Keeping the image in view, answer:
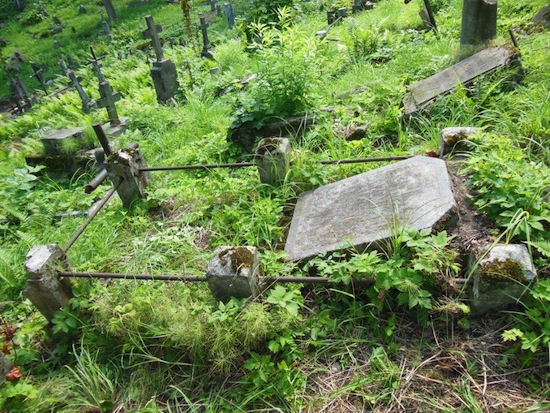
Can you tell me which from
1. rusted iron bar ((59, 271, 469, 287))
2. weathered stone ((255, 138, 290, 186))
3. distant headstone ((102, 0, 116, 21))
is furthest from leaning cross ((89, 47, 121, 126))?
distant headstone ((102, 0, 116, 21))

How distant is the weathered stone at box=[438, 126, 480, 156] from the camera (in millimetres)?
3164

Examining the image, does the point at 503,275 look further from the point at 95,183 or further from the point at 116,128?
the point at 116,128

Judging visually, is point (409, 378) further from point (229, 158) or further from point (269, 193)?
point (229, 158)

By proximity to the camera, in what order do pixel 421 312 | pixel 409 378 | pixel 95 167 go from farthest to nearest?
pixel 95 167 < pixel 421 312 < pixel 409 378

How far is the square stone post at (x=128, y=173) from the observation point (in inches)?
147

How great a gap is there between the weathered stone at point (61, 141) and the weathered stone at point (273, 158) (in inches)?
148

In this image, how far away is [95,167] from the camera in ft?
18.2

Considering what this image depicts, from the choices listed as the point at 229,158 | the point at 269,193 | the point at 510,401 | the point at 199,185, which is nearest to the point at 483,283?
the point at 510,401

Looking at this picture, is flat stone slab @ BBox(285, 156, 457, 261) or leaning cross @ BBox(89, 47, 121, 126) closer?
flat stone slab @ BBox(285, 156, 457, 261)

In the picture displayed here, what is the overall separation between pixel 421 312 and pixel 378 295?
0.86 feet

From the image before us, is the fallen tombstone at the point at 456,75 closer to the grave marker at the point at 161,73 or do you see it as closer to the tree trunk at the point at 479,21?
the tree trunk at the point at 479,21

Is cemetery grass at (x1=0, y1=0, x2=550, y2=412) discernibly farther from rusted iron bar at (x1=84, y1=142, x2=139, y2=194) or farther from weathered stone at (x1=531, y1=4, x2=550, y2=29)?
weathered stone at (x1=531, y1=4, x2=550, y2=29)

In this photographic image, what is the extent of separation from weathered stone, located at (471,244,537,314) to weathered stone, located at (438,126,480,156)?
123 cm

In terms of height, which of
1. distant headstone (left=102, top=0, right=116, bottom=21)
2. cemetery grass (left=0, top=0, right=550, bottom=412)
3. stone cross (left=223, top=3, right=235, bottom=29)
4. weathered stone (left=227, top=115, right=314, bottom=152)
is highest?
distant headstone (left=102, top=0, right=116, bottom=21)
